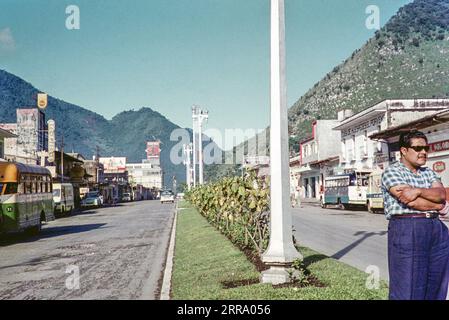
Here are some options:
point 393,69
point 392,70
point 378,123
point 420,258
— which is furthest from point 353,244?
point 393,69

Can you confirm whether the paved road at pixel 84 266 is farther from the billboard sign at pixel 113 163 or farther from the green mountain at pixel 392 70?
the billboard sign at pixel 113 163

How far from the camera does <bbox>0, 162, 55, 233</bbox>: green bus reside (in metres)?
18.7

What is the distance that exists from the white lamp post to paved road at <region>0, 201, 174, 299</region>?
6.80 ft

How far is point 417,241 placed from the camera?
15.2 ft

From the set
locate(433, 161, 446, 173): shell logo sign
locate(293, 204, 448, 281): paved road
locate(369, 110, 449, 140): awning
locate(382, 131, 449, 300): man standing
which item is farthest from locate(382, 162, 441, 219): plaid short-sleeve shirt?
locate(433, 161, 446, 173): shell logo sign

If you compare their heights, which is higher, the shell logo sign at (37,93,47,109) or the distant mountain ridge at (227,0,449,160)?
the distant mountain ridge at (227,0,449,160)

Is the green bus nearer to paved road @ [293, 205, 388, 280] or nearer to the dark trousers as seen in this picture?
paved road @ [293, 205, 388, 280]

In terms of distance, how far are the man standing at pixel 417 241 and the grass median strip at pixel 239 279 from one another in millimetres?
1919

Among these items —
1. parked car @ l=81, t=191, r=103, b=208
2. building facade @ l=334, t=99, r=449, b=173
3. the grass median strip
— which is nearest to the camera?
the grass median strip


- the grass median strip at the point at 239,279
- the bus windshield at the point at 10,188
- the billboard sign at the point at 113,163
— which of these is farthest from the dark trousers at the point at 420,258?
the billboard sign at the point at 113,163

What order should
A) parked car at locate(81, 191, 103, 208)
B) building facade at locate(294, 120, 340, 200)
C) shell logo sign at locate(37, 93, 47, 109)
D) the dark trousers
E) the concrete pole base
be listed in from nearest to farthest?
1. the dark trousers
2. the concrete pole base
3. parked car at locate(81, 191, 103, 208)
4. building facade at locate(294, 120, 340, 200)
5. shell logo sign at locate(37, 93, 47, 109)
